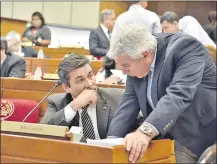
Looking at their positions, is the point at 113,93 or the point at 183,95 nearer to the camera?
the point at 183,95

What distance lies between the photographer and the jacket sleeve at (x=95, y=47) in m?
6.36

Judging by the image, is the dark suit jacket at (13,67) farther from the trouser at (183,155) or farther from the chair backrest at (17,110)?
the trouser at (183,155)

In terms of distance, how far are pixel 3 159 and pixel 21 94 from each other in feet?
7.51

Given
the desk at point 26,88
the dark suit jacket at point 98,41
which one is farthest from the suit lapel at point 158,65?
the dark suit jacket at point 98,41

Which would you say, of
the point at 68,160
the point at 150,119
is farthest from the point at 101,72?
the point at 68,160

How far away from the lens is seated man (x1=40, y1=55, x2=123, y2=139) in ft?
9.05

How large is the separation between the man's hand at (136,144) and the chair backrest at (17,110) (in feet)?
5.87

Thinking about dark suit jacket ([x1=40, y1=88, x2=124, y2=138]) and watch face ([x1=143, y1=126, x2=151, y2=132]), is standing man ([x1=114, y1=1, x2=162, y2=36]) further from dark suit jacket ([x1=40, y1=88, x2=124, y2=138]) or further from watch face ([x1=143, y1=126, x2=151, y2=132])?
watch face ([x1=143, y1=126, x2=151, y2=132])

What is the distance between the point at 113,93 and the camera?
2.88 metres

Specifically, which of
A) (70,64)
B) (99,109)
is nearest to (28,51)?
(70,64)

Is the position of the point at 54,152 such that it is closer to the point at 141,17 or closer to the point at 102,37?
the point at 141,17

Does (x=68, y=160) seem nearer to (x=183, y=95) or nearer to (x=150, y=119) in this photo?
(x=150, y=119)

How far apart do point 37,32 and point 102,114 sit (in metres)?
5.76

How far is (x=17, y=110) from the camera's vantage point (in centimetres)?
351
